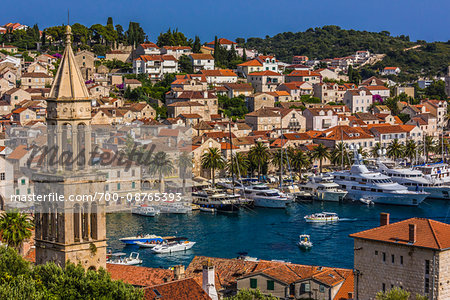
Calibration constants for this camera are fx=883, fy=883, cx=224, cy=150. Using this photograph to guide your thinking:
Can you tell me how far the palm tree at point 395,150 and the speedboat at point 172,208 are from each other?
3068 centimetres

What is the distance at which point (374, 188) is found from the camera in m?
72.1

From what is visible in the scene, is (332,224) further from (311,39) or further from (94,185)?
(311,39)

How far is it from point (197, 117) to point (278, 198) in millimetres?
22982

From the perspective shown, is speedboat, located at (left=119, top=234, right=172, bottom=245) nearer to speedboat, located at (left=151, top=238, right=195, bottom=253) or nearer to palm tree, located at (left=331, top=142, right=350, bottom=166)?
speedboat, located at (left=151, top=238, right=195, bottom=253)

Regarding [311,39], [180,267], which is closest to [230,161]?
[180,267]

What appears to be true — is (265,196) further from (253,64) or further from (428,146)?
(253,64)

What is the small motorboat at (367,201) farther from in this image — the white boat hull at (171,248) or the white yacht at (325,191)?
the white boat hull at (171,248)

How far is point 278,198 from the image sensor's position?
67438 millimetres

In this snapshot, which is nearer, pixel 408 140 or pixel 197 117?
pixel 197 117

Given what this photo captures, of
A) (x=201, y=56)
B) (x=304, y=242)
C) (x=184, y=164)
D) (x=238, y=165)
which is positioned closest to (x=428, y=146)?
(x=238, y=165)

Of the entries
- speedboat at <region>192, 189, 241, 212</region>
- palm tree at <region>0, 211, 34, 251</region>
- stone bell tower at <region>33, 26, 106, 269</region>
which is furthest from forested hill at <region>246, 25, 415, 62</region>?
stone bell tower at <region>33, 26, 106, 269</region>

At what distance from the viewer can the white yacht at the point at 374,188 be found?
233 ft

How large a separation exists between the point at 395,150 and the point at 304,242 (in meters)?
Result: 38.8

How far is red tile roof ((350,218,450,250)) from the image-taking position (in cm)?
2598
